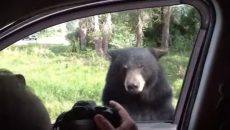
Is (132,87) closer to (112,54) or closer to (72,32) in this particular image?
(112,54)

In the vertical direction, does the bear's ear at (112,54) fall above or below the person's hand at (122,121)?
above

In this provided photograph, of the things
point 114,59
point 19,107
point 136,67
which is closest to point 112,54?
point 114,59

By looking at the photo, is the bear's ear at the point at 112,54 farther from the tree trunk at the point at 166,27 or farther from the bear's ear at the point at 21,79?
the bear's ear at the point at 21,79

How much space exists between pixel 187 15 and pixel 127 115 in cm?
44

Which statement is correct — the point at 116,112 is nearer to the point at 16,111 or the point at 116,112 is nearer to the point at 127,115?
the point at 127,115

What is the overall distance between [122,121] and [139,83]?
0.30m

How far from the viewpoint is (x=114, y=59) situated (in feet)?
6.24

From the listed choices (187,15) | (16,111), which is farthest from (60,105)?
(187,15)

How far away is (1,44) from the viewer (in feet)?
5.35

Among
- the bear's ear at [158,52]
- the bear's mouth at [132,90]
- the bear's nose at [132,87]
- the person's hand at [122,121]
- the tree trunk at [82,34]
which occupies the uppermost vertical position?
the tree trunk at [82,34]

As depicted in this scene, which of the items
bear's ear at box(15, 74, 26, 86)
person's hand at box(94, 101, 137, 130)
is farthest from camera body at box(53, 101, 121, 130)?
bear's ear at box(15, 74, 26, 86)

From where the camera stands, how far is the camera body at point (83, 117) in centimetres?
160

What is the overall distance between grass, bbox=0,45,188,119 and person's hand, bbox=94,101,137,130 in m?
0.09

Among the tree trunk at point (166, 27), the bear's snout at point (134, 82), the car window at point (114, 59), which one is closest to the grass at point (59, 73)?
the car window at point (114, 59)
